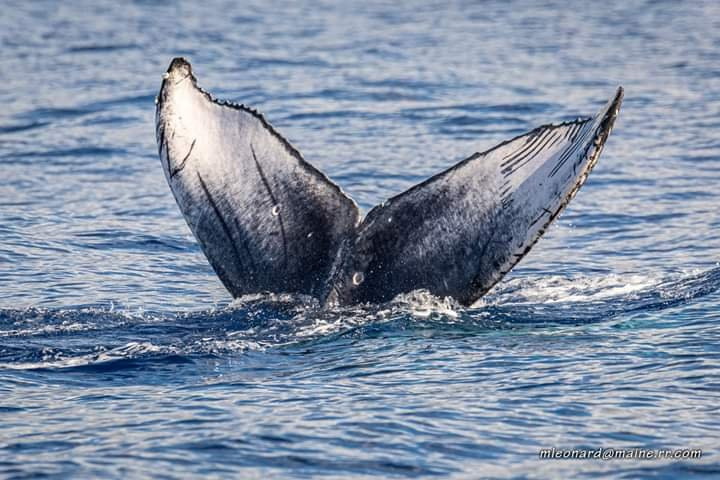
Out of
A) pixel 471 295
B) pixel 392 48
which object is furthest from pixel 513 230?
pixel 392 48

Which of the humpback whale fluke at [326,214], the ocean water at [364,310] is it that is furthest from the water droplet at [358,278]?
the ocean water at [364,310]

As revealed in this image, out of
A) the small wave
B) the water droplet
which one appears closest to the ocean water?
the small wave

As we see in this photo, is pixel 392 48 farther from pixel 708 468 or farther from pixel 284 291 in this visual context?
pixel 708 468

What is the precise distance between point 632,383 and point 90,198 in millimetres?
7315

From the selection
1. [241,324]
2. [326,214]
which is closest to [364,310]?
[326,214]

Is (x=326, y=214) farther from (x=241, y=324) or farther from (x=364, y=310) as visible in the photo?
(x=241, y=324)

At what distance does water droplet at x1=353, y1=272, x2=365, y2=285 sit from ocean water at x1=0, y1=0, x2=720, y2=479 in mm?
177

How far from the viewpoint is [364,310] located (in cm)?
771

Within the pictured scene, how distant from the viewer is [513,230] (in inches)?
287

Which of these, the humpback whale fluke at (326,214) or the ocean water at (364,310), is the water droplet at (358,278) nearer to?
the humpback whale fluke at (326,214)

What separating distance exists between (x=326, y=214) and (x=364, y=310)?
0.59 metres

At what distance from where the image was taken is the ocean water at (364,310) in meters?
6.27

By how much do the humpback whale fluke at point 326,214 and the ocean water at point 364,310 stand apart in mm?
183

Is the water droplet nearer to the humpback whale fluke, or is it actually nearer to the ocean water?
the humpback whale fluke
